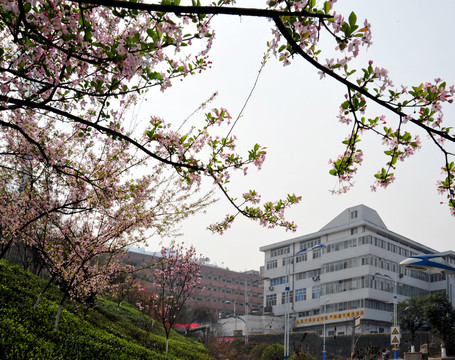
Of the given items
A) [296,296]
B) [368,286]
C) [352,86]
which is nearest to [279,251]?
[296,296]

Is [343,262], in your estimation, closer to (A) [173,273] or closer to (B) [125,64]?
(A) [173,273]

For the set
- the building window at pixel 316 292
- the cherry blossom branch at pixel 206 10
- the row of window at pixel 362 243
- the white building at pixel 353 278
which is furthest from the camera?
the building window at pixel 316 292

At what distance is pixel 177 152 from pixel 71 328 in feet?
29.0

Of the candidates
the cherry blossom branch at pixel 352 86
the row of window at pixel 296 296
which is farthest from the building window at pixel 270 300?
the cherry blossom branch at pixel 352 86

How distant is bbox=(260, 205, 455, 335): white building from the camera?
59.0 metres

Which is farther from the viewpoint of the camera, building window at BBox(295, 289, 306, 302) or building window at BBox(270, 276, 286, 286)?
building window at BBox(270, 276, 286, 286)

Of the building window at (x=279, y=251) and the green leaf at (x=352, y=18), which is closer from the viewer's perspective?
the green leaf at (x=352, y=18)

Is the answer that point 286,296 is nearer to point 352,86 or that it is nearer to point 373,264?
point 373,264

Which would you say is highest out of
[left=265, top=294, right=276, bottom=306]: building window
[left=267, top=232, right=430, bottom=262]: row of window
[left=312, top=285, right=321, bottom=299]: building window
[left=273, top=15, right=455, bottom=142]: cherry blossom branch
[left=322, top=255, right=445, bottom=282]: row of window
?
[left=267, top=232, right=430, bottom=262]: row of window

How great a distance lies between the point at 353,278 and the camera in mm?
60844

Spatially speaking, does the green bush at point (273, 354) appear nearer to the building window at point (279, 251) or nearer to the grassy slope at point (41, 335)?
the grassy slope at point (41, 335)

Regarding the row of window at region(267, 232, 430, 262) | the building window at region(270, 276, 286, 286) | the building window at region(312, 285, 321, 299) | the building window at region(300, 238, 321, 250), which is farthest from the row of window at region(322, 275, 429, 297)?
the building window at region(270, 276, 286, 286)

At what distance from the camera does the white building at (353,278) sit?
5897 cm

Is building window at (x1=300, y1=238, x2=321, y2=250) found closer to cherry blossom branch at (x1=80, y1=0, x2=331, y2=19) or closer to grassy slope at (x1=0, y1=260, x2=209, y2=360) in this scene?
grassy slope at (x1=0, y1=260, x2=209, y2=360)
